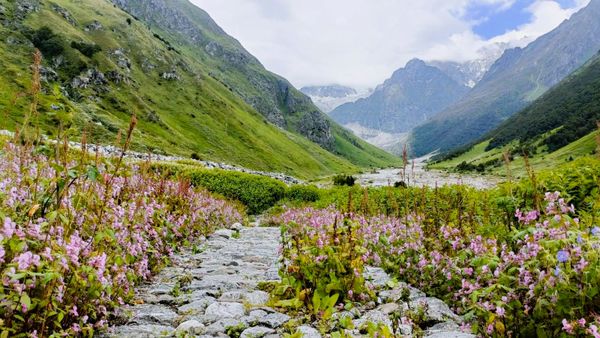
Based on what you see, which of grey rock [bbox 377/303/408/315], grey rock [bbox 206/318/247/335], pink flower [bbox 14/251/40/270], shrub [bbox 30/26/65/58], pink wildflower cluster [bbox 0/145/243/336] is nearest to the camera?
pink flower [bbox 14/251/40/270]

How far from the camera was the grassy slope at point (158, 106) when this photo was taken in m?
76.8

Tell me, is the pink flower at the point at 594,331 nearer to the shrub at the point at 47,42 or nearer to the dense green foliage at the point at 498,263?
the dense green foliage at the point at 498,263

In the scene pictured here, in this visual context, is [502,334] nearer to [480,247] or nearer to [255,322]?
[480,247]

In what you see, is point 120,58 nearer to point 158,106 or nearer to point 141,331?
point 158,106

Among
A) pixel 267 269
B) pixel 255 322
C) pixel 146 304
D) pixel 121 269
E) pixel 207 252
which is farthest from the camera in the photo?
pixel 207 252

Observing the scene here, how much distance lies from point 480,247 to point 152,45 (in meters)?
133

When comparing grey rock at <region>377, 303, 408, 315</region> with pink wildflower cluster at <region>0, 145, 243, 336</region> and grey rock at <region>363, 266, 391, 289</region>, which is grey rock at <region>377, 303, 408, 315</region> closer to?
grey rock at <region>363, 266, 391, 289</region>

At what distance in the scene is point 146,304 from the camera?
22.0 ft

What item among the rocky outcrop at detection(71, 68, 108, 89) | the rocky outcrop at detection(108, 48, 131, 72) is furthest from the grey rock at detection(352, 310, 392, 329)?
the rocky outcrop at detection(108, 48, 131, 72)

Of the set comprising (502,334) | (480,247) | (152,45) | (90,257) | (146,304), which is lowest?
(146,304)

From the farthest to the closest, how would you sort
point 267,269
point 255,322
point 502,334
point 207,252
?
point 207,252 → point 267,269 → point 255,322 → point 502,334

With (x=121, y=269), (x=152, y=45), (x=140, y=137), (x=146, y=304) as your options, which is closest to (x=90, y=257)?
(x=121, y=269)

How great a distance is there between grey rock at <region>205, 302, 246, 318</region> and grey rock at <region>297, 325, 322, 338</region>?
1.22 meters

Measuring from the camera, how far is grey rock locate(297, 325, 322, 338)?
5121mm
